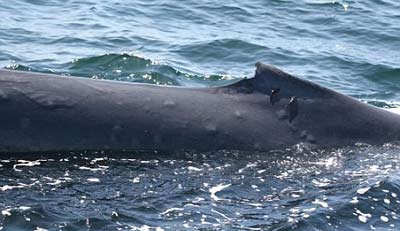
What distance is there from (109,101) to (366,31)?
43.5 ft

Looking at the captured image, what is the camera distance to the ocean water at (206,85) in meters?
7.33

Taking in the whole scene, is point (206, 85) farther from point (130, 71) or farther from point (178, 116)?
point (178, 116)

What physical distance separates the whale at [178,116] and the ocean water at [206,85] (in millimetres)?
128

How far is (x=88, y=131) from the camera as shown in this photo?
27.3 ft

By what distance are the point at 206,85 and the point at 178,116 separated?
19.7 feet

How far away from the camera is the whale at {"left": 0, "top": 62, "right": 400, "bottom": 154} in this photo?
8234 mm

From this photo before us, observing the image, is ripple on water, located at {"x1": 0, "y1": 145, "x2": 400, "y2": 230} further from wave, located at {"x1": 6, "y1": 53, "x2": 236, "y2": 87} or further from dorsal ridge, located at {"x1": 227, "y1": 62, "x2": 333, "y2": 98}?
wave, located at {"x1": 6, "y1": 53, "x2": 236, "y2": 87}

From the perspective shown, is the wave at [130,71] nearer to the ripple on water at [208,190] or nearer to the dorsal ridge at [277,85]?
the dorsal ridge at [277,85]

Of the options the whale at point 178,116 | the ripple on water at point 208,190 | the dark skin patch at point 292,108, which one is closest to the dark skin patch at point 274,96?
the whale at point 178,116

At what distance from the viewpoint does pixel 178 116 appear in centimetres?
855

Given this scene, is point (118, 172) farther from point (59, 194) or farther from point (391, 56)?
point (391, 56)

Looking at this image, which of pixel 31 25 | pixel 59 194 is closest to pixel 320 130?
pixel 59 194

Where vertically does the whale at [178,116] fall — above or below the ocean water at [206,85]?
above

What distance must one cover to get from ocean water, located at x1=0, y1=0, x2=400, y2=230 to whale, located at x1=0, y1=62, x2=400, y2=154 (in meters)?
0.13
